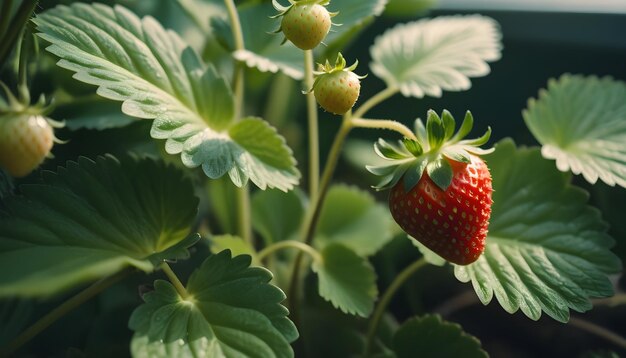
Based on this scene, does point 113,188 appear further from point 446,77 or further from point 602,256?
point 602,256

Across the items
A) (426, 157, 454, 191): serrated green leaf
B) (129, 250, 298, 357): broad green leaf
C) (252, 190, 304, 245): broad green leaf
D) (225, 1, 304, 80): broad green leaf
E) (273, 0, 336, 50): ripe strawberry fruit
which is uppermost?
(273, 0, 336, 50): ripe strawberry fruit

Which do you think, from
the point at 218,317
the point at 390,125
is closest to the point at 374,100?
the point at 390,125

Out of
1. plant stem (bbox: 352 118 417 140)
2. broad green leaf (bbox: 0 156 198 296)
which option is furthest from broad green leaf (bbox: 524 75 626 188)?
broad green leaf (bbox: 0 156 198 296)

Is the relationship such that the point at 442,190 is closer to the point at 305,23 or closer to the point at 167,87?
the point at 305,23

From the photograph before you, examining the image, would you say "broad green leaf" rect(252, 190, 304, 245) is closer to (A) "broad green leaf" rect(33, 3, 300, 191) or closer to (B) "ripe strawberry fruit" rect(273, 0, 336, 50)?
(A) "broad green leaf" rect(33, 3, 300, 191)

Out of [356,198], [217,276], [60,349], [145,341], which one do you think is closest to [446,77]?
[356,198]
